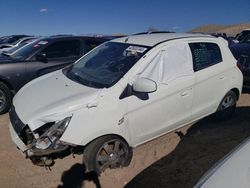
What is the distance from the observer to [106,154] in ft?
14.1

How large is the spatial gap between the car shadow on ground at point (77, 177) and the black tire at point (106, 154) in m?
0.11

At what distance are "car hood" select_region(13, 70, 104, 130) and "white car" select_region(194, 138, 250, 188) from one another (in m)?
1.98

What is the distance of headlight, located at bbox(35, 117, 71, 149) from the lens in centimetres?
388

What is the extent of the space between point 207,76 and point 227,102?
0.98 meters

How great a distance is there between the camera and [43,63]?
7551 millimetres

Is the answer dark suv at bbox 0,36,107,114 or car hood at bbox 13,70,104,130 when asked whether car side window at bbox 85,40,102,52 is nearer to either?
dark suv at bbox 0,36,107,114

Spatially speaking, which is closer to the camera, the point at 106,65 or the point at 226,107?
the point at 106,65

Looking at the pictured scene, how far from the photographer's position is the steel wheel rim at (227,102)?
19.5ft

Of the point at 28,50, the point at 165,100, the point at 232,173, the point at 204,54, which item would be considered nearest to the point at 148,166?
the point at 165,100

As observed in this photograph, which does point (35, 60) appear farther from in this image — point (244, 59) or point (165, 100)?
point (244, 59)

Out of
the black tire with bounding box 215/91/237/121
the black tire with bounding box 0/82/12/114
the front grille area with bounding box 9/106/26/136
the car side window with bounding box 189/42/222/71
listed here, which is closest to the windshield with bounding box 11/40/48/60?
the black tire with bounding box 0/82/12/114

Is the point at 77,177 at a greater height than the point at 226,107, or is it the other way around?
the point at 226,107

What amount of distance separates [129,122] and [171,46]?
4.59 feet

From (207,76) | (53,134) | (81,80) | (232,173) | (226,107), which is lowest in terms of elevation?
(226,107)
